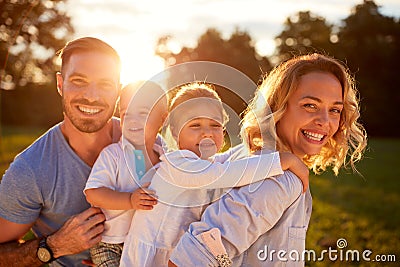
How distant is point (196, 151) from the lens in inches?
121

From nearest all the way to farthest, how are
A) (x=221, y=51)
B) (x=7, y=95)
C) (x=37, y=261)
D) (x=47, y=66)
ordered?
(x=37, y=261), (x=47, y=66), (x=7, y=95), (x=221, y=51)

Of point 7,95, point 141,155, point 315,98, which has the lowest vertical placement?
point 141,155

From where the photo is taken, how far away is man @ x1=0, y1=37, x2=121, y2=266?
3.54 meters

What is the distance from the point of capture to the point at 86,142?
3.72m

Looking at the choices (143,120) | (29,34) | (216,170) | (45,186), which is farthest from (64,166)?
(29,34)

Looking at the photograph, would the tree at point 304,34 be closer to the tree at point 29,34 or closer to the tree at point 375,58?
the tree at point 375,58

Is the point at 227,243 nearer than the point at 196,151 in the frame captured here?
Yes

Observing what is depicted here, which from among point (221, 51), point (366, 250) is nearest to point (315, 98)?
point (366, 250)

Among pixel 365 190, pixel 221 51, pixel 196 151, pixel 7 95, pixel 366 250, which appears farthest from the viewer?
pixel 221 51

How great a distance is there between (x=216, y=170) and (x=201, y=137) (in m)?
0.35

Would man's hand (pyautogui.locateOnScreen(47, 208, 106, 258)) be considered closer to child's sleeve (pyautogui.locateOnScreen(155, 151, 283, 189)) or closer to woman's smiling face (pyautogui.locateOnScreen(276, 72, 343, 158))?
child's sleeve (pyautogui.locateOnScreen(155, 151, 283, 189))

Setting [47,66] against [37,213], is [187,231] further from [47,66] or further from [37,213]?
[47,66]

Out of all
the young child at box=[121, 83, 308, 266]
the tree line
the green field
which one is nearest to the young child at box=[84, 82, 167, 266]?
the young child at box=[121, 83, 308, 266]

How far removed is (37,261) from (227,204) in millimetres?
1576
